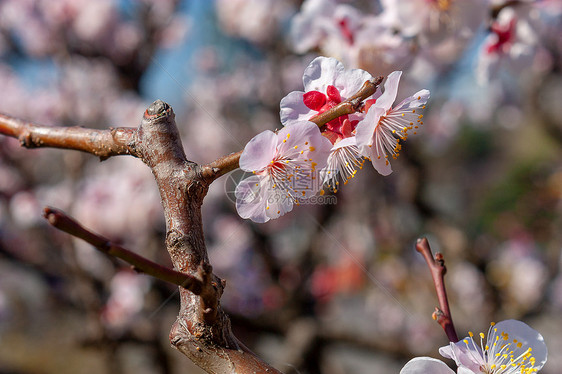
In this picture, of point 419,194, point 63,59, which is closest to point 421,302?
point 419,194

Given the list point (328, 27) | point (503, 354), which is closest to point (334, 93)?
point (503, 354)

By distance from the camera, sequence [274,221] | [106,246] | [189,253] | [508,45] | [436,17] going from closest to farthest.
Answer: [106,246] → [189,253] → [436,17] → [508,45] → [274,221]

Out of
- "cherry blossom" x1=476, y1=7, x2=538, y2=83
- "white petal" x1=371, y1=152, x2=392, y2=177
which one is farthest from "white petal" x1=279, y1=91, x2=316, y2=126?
"cherry blossom" x1=476, y1=7, x2=538, y2=83

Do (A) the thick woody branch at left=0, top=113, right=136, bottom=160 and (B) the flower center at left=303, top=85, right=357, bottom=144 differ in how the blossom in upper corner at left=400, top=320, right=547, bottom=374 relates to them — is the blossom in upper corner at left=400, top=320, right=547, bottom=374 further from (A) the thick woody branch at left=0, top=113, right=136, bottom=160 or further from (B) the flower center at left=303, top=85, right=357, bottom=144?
(A) the thick woody branch at left=0, top=113, right=136, bottom=160

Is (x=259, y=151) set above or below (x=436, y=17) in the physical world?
below

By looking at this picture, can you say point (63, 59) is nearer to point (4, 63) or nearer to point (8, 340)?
point (4, 63)

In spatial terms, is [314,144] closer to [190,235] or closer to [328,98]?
[328,98]
